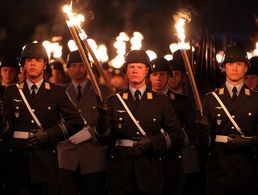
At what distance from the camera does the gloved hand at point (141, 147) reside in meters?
11.3

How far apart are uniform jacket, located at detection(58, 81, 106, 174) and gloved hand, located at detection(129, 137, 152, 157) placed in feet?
7.71

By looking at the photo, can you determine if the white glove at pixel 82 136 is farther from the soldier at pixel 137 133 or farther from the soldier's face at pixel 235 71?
the soldier's face at pixel 235 71

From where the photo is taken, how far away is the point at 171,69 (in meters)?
14.4

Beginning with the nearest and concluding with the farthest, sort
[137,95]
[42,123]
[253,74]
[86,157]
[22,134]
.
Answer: [22,134]
[42,123]
[137,95]
[86,157]
[253,74]

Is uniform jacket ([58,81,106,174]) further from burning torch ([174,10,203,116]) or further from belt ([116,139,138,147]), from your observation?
burning torch ([174,10,203,116])

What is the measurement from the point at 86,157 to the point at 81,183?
1.46 feet

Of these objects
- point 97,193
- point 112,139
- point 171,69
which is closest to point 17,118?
point 112,139

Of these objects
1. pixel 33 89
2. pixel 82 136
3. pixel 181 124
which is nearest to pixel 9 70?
pixel 82 136

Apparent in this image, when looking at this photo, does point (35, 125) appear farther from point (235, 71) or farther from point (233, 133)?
point (235, 71)

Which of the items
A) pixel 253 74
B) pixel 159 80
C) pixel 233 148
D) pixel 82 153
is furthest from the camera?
pixel 253 74

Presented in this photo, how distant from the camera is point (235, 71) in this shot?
11.7m

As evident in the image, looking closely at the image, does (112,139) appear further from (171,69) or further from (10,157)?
(171,69)

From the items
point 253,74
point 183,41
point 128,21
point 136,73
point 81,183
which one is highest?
point 128,21

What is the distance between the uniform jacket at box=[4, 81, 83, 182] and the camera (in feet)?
37.4
